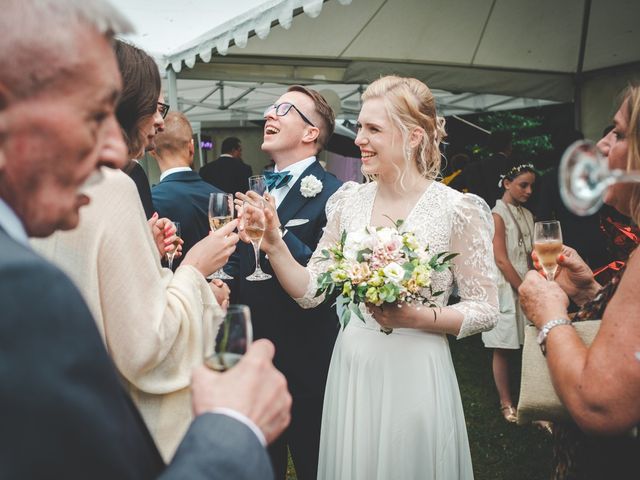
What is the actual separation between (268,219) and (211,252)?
1.75 ft

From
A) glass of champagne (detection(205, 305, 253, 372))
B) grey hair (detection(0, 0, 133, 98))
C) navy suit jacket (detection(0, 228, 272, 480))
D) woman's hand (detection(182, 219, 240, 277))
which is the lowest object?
woman's hand (detection(182, 219, 240, 277))

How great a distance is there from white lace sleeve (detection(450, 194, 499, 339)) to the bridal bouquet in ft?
0.59

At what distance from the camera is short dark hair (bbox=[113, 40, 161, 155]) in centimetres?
200

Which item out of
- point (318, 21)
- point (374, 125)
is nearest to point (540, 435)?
point (374, 125)

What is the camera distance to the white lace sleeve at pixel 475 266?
8.18 ft

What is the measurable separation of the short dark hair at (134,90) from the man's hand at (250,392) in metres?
1.29

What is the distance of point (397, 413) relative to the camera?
2465 mm

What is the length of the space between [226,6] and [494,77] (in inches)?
163

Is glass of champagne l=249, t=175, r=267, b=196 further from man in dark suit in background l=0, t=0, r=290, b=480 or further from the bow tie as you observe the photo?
man in dark suit in background l=0, t=0, r=290, b=480

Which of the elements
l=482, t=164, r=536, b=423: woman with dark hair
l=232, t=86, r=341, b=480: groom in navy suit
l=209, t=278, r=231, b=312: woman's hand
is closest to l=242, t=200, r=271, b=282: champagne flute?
l=209, t=278, r=231, b=312: woman's hand

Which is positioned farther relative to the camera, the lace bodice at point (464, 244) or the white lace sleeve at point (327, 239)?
the white lace sleeve at point (327, 239)

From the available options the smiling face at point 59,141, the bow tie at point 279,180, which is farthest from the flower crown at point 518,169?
the smiling face at point 59,141

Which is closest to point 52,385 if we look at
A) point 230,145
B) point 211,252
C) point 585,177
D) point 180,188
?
point 585,177

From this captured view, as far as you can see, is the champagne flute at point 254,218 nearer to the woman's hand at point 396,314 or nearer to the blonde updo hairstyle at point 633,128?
the woman's hand at point 396,314
